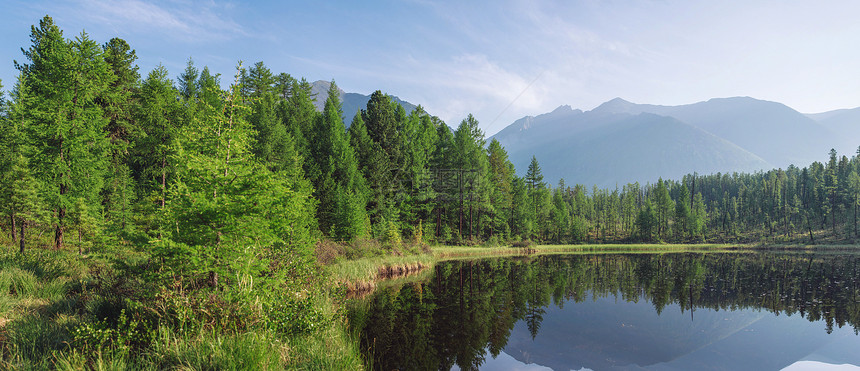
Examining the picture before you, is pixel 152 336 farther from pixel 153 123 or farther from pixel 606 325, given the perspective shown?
pixel 153 123

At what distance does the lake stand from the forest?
14.8 ft

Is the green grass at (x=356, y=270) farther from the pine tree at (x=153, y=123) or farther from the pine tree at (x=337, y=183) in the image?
the pine tree at (x=153, y=123)

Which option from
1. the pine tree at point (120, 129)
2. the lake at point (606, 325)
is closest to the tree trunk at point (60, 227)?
the pine tree at point (120, 129)

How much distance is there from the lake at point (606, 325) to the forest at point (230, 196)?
4498mm

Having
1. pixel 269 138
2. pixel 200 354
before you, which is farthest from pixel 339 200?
pixel 200 354

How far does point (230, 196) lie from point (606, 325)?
650 inches

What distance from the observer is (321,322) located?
30.4ft

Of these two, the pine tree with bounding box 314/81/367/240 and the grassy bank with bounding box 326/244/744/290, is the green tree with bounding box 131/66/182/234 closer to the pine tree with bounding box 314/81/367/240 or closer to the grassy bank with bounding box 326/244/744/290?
the pine tree with bounding box 314/81/367/240

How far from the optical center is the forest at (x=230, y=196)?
9.31m

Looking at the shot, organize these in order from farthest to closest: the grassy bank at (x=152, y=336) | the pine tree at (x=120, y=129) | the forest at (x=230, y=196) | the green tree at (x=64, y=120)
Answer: the pine tree at (x=120, y=129) < the green tree at (x=64, y=120) < the forest at (x=230, y=196) < the grassy bank at (x=152, y=336)

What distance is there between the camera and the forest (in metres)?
9.31

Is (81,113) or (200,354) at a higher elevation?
(81,113)

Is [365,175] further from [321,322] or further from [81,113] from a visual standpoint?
[321,322]

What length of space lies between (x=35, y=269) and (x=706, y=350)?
86.9ft
